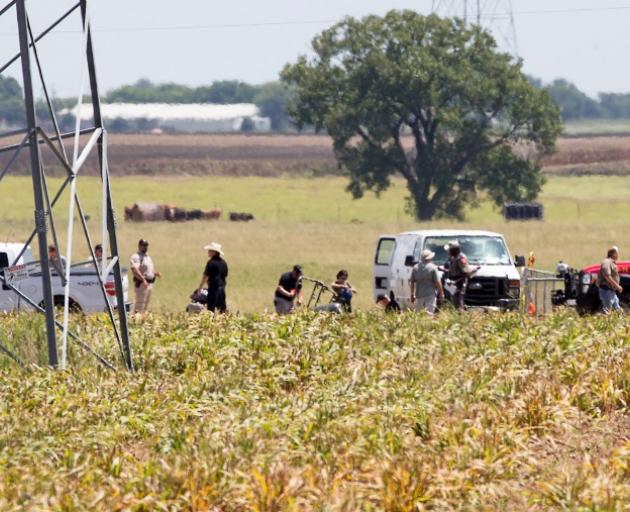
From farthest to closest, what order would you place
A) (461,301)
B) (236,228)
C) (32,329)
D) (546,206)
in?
(546,206), (236,228), (461,301), (32,329)

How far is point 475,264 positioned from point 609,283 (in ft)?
14.5

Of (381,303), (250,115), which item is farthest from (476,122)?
(250,115)

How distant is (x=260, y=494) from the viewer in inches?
385

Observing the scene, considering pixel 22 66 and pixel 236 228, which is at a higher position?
pixel 22 66

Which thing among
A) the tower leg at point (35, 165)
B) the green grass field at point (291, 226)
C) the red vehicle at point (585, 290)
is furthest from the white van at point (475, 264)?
the tower leg at point (35, 165)

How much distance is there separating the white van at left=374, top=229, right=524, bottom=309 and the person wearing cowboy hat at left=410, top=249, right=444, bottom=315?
2158 millimetres

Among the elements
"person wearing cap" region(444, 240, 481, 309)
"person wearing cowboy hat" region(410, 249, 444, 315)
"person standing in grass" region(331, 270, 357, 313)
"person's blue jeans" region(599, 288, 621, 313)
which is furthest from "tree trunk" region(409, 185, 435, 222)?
"person's blue jeans" region(599, 288, 621, 313)

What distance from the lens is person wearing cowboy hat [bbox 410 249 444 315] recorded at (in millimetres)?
23156

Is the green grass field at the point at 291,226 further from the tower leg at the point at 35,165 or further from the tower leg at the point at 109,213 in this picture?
the tower leg at the point at 35,165

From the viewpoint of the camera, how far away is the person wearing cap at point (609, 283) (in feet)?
74.4

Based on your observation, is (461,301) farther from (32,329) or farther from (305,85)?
(305,85)

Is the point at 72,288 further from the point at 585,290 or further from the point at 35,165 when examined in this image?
the point at 35,165

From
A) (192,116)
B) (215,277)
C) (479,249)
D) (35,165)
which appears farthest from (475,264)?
(192,116)

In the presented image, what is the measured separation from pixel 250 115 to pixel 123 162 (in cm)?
5719
